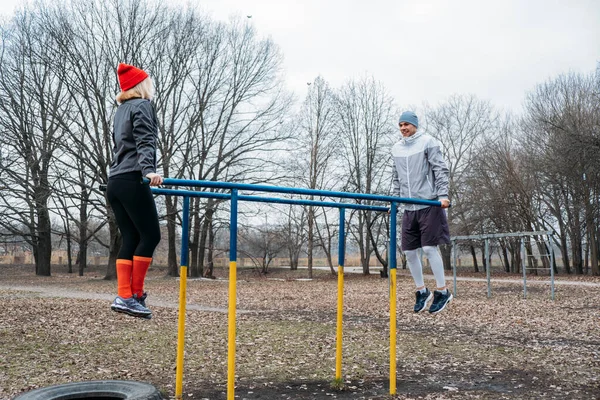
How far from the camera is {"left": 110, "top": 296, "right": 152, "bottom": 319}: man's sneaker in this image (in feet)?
11.1

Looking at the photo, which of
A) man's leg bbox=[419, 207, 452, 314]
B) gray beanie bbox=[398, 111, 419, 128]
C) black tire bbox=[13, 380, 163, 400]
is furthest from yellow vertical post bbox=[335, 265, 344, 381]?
black tire bbox=[13, 380, 163, 400]

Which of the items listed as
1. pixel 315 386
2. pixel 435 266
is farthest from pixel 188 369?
pixel 435 266

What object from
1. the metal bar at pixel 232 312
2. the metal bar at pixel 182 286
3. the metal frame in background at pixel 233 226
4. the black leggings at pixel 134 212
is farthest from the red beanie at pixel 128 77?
the metal bar at pixel 232 312

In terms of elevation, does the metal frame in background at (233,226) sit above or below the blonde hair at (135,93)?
below

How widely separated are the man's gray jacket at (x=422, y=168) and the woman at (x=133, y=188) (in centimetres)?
228

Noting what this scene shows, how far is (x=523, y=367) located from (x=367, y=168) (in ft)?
69.7

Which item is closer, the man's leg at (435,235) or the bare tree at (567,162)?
the man's leg at (435,235)

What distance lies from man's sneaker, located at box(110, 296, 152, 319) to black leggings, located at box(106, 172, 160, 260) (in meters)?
0.28

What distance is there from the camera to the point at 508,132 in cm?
2748

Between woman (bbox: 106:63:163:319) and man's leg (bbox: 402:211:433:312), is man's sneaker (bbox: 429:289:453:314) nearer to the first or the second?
man's leg (bbox: 402:211:433:312)

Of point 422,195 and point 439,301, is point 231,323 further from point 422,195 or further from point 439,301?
point 422,195

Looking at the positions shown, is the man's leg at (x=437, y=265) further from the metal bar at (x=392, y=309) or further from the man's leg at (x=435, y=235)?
the metal bar at (x=392, y=309)

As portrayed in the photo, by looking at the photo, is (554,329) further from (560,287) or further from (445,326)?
(560,287)

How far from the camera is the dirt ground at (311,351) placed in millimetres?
4789
